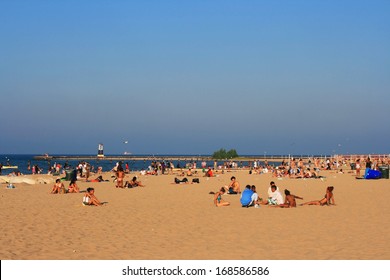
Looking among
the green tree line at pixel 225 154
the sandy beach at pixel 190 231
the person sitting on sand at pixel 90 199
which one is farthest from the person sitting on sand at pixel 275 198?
the green tree line at pixel 225 154

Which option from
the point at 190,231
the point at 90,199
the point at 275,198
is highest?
the point at 275,198

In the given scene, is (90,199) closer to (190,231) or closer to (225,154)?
(190,231)

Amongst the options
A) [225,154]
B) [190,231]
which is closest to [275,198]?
[190,231]

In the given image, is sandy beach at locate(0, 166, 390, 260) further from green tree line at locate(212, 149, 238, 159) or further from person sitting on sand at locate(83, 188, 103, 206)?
green tree line at locate(212, 149, 238, 159)

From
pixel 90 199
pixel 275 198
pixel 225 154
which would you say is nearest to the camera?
pixel 275 198

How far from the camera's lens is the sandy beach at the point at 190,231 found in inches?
433

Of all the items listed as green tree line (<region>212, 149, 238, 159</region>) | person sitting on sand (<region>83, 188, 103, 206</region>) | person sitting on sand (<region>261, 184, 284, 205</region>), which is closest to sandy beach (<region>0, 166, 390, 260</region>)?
person sitting on sand (<region>83, 188, 103, 206</region>)

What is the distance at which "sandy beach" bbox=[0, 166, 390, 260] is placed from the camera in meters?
11.0

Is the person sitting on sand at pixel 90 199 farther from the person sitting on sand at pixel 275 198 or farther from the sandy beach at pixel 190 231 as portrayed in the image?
the person sitting on sand at pixel 275 198

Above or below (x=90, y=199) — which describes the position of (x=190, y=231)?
below

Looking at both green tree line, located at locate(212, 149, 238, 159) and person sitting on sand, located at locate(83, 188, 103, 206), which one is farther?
green tree line, located at locate(212, 149, 238, 159)

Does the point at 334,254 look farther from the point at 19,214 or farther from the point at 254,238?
the point at 19,214

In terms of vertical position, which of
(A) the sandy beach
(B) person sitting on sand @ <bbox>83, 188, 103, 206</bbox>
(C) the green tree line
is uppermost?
(C) the green tree line

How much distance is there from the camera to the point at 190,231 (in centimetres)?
1414
